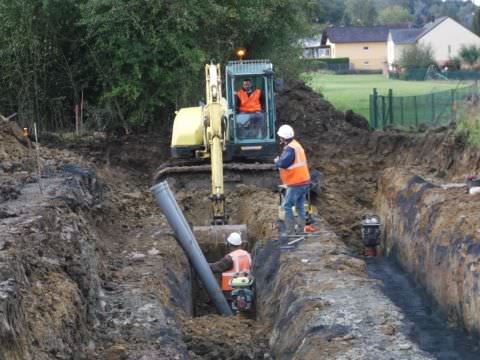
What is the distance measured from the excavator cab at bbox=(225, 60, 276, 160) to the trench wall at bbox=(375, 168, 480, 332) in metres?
3.09

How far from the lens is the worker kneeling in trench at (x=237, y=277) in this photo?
15297 mm

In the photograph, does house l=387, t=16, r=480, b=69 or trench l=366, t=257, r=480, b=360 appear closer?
trench l=366, t=257, r=480, b=360

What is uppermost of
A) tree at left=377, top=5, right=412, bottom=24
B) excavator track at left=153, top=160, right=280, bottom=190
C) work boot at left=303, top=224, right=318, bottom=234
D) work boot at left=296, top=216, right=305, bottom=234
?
tree at left=377, top=5, right=412, bottom=24

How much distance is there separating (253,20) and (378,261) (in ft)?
35.5

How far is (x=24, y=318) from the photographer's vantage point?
31.7 feet

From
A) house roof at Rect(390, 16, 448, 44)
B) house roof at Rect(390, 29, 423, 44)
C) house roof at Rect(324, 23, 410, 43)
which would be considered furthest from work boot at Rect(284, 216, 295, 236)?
house roof at Rect(324, 23, 410, 43)

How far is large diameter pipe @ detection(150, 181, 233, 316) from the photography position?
16.4 metres

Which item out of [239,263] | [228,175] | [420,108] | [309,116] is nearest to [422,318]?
[239,263]

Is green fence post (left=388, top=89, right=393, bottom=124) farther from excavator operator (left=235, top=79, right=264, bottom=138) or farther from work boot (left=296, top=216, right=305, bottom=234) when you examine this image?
work boot (left=296, top=216, right=305, bottom=234)

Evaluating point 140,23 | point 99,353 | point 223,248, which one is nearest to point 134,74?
point 140,23

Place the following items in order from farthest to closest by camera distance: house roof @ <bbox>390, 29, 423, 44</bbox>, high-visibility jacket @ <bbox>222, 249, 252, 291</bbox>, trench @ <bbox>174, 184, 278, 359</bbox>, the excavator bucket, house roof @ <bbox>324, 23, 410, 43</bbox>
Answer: house roof @ <bbox>324, 23, 410, 43</bbox> < house roof @ <bbox>390, 29, 423, 44</bbox> < the excavator bucket < high-visibility jacket @ <bbox>222, 249, 252, 291</bbox> < trench @ <bbox>174, 184, 278, 359</bbox>

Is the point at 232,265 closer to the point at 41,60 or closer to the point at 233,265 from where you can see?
the point at 233,265

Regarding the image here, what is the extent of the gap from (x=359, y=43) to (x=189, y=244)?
97.5 meters

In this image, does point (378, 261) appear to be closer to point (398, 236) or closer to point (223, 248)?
point (398, 236)
